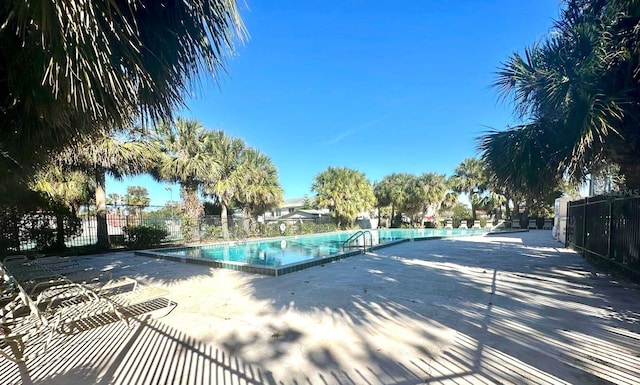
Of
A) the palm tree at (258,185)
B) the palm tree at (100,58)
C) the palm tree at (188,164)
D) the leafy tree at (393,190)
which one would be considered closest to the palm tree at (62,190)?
the palm tree at (188,164)

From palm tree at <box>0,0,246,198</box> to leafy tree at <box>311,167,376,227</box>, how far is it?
21980mm

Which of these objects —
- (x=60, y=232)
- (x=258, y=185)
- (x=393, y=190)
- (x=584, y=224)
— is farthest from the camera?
(x=393, y=190)

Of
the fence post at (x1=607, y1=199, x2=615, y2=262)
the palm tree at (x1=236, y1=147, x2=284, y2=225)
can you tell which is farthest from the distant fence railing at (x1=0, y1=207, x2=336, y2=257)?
the fence post at (x1=607, y1=199, x2=615, y2=262)

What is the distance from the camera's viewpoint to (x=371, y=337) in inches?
133

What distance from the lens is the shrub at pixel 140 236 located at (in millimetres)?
12930

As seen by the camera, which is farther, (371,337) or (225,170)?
(225,170)

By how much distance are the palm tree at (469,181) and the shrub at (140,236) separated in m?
27.8

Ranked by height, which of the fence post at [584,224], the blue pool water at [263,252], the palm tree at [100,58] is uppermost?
the palm tree at [100,58]

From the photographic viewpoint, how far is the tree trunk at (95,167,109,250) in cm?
1205

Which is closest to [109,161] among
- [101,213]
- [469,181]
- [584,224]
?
[101,213]

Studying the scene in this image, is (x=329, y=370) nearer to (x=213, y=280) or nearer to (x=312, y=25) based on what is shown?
(x=213, y=280)

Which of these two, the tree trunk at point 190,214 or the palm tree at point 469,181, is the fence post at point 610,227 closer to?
the tree trunk at point 190,214

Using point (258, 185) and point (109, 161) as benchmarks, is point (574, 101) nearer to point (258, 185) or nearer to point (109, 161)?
point (109, 161)

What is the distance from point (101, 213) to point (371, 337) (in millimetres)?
12940
